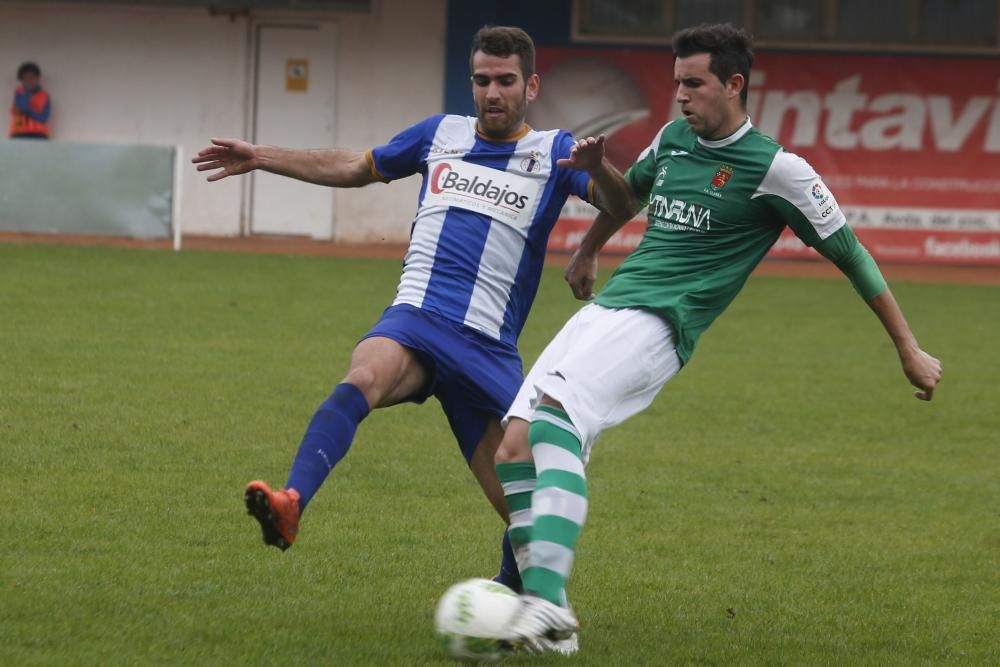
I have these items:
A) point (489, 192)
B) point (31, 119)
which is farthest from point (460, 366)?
point (31, 119)

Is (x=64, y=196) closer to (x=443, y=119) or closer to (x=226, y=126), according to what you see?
(x=226, y=126)

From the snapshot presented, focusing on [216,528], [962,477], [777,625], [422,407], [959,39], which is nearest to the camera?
[777,625]

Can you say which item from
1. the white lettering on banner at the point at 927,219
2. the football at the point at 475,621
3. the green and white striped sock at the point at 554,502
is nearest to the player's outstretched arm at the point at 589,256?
the green and white striped sock at the point at 554,502

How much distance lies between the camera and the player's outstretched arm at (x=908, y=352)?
→ 4535 millimetres

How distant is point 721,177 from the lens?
463cm

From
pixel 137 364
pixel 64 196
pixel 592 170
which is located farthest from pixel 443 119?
pixel 64 196

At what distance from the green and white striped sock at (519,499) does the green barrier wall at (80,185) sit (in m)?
13.2

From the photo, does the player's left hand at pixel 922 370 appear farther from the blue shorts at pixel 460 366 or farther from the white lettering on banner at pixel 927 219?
the white lettering on banner at pixel 927 219

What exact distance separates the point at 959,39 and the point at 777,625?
1687 centimetres

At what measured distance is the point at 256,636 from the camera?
450cm

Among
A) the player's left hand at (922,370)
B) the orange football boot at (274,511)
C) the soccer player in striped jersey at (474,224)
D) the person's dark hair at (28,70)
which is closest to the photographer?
the orange football boot at (274,511)

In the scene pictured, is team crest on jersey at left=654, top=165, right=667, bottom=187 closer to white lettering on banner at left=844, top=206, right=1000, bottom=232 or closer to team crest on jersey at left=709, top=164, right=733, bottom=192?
team crest on jersey at left=709, top=164, right=733, bottom=192

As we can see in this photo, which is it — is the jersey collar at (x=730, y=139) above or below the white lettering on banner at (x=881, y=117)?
above

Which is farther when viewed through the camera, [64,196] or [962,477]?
[64,196]
